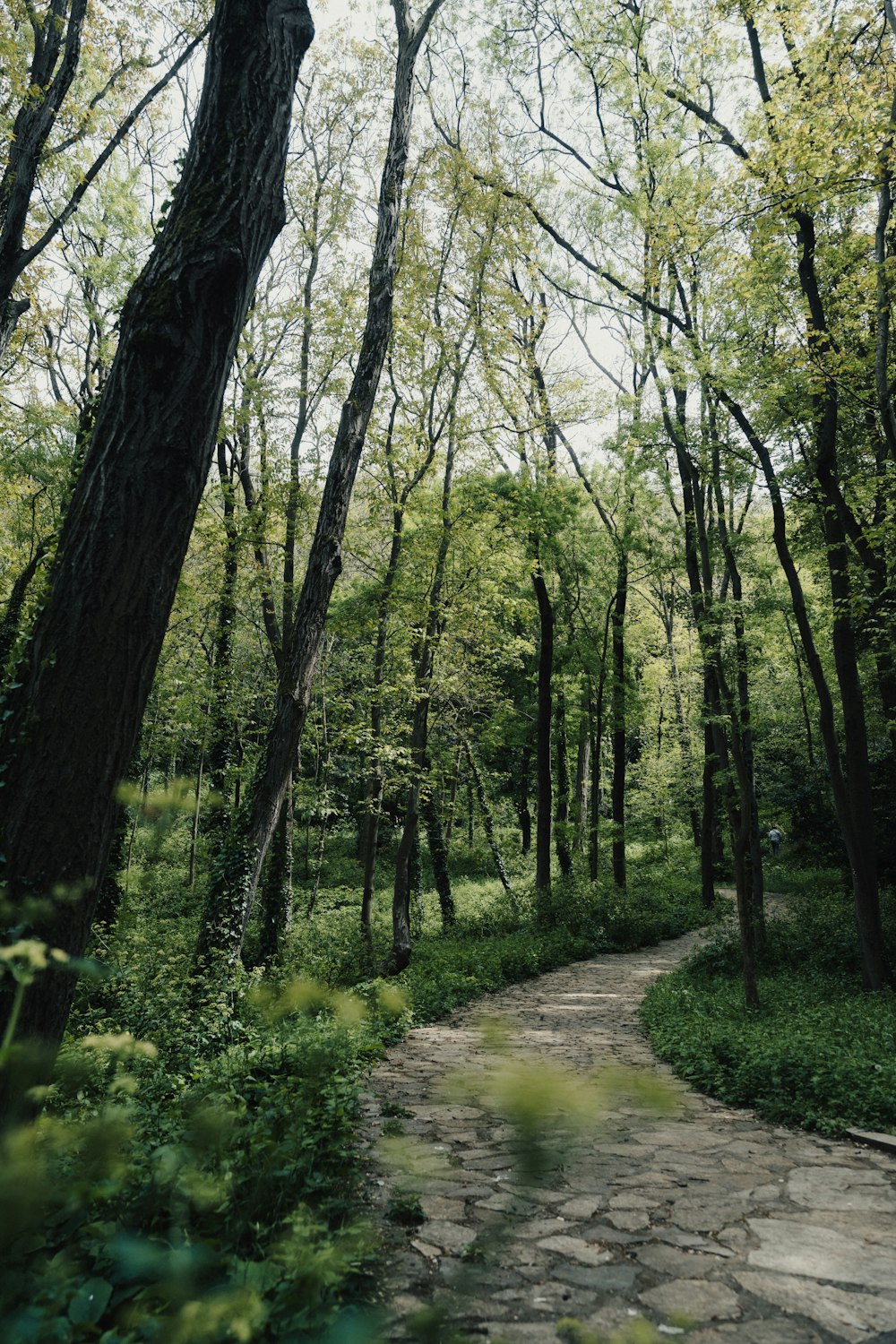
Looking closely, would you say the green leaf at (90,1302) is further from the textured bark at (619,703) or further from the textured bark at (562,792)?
the textured bark at (562,792)

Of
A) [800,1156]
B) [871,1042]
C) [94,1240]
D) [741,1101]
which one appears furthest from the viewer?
A: [871,1042]

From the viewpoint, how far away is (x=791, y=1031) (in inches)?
282

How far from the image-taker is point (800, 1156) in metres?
4.46

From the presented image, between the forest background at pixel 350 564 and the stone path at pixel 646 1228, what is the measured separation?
1.41 ft

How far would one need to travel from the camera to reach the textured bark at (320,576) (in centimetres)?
732

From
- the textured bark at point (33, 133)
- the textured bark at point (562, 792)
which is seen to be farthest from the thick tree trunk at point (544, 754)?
the textured bark at point (33, 133)

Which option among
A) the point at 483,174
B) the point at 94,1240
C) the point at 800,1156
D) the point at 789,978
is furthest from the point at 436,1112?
the point at 483,174

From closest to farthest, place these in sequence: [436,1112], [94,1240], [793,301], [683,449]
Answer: [94,1240] < [436,1112] < [683,449] < [793,301]

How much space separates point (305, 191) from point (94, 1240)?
52.3 ft

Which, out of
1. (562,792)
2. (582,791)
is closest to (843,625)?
(562,792)

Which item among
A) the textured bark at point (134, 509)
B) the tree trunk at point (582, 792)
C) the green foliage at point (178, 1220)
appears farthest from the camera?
the tree trunk at point (582, 792)

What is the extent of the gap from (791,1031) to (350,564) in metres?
10.5

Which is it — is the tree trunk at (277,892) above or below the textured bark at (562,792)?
below

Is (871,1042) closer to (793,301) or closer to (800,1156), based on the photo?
(800,1156)
